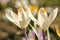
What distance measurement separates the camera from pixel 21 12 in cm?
103

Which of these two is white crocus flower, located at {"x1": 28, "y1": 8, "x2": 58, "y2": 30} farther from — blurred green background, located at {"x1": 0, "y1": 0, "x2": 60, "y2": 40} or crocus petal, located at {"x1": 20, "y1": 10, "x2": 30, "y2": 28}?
blurred green background, located at {"x1": 0, "y1": 0, "x2": 60, "y2": 40}

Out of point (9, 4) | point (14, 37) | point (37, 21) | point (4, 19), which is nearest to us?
point (37, 21)

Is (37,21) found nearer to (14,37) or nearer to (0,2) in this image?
(14,37)

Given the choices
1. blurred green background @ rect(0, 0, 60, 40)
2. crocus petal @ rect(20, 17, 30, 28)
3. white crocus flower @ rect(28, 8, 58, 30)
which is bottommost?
blurred green background @ rect(0, 0, 60, 40)

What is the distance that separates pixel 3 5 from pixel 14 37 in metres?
0.60

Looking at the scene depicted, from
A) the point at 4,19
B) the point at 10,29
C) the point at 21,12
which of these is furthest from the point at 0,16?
the point at 21,12

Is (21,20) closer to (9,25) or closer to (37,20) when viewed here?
(37,20)

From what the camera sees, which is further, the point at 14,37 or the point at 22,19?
the point at 14,37

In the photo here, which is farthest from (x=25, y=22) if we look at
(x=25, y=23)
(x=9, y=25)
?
(x=9, y=25)

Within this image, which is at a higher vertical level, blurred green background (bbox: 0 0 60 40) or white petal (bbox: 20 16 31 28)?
white petal (bbox: 20 16 31 28)

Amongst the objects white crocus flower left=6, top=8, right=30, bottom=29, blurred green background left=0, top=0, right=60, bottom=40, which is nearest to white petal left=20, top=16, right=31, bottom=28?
white crocus flower left=6, top=8, right=30, bottom=29

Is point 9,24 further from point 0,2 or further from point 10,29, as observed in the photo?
point 0,2

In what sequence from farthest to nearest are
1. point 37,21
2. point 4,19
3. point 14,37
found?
point 4,19, point 14,37, point 37,21

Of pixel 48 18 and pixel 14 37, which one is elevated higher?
pixel 48 18
